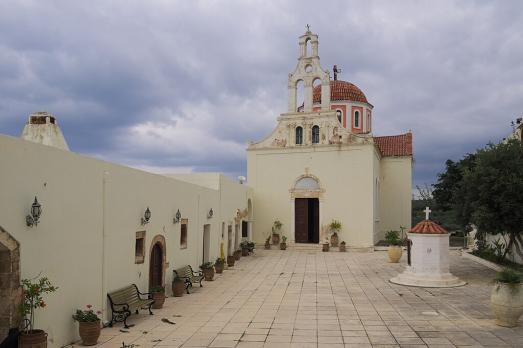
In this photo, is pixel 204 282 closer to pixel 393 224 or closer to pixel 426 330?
pixel 426 330

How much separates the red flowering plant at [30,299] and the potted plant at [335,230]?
20.5 metres

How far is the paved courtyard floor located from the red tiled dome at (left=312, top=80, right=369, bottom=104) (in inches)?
667

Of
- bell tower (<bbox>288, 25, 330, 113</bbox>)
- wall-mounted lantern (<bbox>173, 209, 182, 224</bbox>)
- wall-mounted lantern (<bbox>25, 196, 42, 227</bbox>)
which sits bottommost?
wall-mounted lantern (<bbox>173, 209, 182, 224</bbox>)

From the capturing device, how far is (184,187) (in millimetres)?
15461

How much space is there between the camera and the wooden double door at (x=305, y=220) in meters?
27.5

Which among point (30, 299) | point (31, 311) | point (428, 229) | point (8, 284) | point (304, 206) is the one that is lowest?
point (31, 311)

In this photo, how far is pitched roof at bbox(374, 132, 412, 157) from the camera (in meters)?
31.6

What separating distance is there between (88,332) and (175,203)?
6.49 meters

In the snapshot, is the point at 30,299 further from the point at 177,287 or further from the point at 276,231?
the point at 276,231

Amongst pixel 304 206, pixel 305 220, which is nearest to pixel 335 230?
pixel 305 220

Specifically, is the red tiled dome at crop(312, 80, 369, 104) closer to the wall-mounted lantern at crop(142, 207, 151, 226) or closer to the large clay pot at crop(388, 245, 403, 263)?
the large clay pot at crop(388, 245, 403, 263)

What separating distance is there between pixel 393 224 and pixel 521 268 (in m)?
14.2

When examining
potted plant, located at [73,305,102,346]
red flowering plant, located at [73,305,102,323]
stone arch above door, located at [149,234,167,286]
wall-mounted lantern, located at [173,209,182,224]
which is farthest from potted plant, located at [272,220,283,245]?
potted plant, located at [73,305,102,346]

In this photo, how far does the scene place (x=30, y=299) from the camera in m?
6.83
